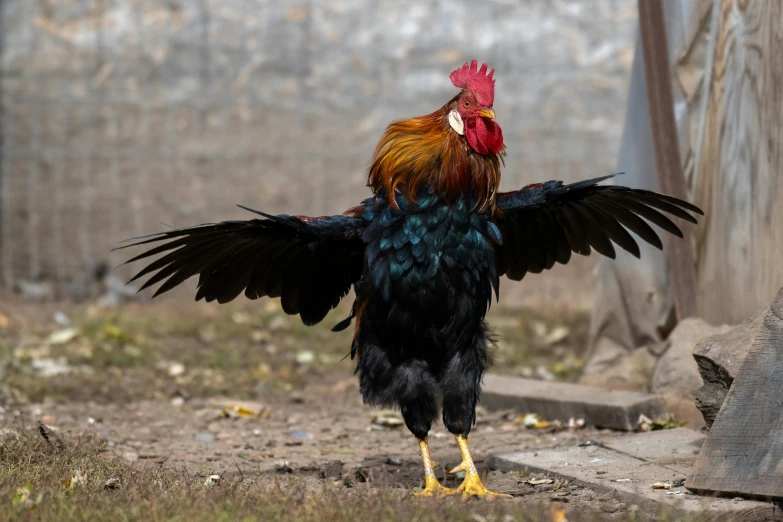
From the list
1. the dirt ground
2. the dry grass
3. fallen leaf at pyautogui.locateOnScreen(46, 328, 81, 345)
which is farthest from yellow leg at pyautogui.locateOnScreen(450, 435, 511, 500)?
fallen leaf at pyautogui.locateOnScreen(46, 328, 81, 345)

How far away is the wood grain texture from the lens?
480cm

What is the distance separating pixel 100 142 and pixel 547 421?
5391 mm

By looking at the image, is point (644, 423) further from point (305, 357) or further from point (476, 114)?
point (305, 357)

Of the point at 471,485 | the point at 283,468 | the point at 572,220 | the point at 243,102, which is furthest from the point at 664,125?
the point at 243,102

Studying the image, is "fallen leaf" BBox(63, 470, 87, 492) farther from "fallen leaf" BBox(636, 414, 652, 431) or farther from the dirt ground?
"fallen leaf" BBox(636, 414, 652, 431)

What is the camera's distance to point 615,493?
382 centimetres

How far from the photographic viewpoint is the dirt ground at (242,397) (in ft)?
15.2

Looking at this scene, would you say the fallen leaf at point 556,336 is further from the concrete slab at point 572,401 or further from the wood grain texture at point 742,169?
the wood grain texture at point 742,169

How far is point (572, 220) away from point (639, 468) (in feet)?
3.79

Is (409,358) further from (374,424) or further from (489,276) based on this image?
(374,424)

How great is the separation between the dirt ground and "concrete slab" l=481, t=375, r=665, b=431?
101mm

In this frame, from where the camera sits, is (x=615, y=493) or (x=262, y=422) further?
(x=262, y=422)

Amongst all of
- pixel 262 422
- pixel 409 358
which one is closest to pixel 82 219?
pixel 262 422

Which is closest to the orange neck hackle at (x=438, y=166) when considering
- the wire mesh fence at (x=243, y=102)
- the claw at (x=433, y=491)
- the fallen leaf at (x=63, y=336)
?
the claw at (x=433, y=491)
